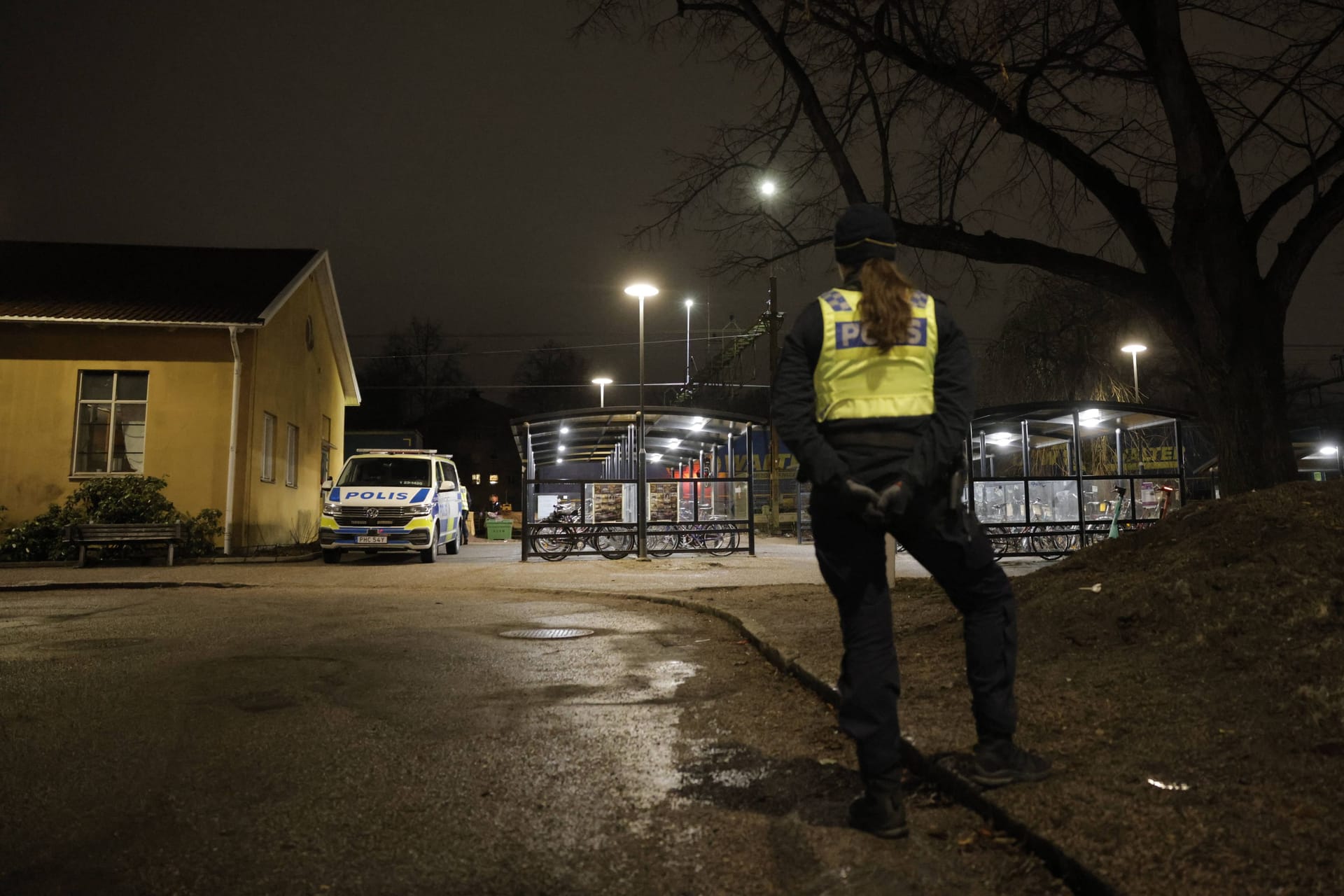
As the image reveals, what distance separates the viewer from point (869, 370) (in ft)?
10.3

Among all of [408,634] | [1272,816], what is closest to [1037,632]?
[1272,816]

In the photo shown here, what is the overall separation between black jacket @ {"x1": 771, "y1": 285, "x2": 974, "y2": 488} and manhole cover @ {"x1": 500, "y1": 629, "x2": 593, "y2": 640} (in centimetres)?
509

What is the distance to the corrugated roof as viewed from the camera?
61.4 ft

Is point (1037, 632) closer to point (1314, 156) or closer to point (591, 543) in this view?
point (1314, 156)

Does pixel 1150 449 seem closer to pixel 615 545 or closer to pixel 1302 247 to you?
pixel 615 545

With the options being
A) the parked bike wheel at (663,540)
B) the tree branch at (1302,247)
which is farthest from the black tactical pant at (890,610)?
the parked bike wheel at (663,540)

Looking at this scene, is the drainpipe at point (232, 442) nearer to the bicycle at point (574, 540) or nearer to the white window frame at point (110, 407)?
the white window frame at point (110, 407)

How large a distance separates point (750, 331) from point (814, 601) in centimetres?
2483

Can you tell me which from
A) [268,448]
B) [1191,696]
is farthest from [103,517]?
[1191,696]

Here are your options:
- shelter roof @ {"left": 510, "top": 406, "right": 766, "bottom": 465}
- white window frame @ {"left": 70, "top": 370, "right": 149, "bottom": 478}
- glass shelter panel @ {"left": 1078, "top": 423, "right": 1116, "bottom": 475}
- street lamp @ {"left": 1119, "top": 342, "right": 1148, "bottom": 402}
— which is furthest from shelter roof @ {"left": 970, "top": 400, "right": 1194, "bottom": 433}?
white window frame @ {"left": 70, "top": 370, "right": 149, "bottom": 478}

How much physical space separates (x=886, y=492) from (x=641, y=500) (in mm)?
16171

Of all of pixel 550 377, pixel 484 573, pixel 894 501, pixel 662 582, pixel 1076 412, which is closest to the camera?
pixel 894 501

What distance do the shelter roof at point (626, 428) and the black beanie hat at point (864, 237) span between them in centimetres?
1482

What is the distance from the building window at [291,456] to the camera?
22.4 m
